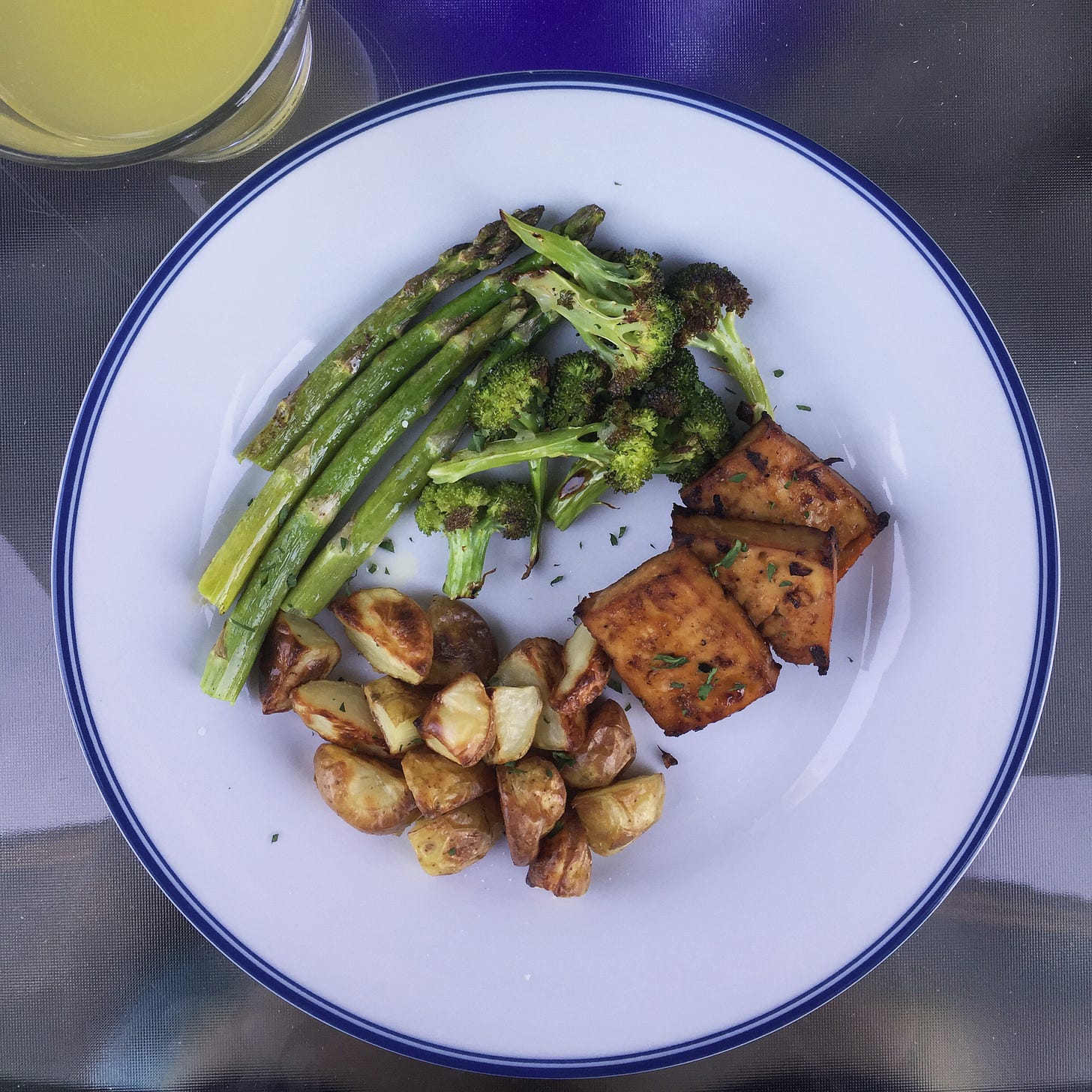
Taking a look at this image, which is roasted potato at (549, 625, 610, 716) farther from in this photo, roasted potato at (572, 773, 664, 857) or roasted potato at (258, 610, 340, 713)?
roasted potato at (258, 610, 340, 713)

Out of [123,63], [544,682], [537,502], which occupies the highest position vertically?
[123,63]

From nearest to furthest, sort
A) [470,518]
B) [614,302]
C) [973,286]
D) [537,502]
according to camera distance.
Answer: [614,302] < [470,518] < [537,502] < [973,286]

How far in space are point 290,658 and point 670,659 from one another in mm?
1392

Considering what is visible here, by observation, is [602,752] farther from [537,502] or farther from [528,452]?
[528,452]

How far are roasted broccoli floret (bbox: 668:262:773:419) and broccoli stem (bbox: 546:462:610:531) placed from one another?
Answer: 1.87 ft

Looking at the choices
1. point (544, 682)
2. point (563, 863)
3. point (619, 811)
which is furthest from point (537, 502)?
point (563, 863)

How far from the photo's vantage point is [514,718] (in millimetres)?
2996

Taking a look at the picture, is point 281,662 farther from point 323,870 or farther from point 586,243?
point 586,243

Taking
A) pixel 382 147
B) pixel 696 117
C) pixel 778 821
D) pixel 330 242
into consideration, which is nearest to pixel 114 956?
pixel 778 821

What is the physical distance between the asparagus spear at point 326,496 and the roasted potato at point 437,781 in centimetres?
74

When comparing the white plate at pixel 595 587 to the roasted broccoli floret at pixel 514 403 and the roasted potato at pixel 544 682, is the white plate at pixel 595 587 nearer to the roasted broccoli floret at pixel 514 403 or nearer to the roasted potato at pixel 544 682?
the roasted potato at pixel 544 682

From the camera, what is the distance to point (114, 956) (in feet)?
12.1

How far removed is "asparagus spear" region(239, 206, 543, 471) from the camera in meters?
3.11

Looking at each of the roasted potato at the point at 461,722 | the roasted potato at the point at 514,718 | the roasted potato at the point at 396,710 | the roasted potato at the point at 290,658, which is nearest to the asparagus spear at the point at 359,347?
the roasted potato at the point at 290,658
